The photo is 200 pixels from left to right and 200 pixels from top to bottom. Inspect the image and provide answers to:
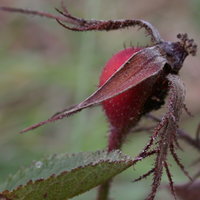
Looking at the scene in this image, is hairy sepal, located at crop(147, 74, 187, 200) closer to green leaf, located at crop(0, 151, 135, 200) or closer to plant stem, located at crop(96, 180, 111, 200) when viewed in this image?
green leaf, located at crop(0, 151, 135, 200)

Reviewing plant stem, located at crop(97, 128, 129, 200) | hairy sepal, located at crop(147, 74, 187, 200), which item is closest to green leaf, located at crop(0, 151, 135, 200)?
hairy sepal, located at crop(147, 74, 187, 200)

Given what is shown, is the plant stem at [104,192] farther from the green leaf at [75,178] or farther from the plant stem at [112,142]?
the green leaf at [75,178]

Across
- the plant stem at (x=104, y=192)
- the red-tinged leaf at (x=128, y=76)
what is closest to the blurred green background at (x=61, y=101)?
the plant stem at (x=104, y=192)

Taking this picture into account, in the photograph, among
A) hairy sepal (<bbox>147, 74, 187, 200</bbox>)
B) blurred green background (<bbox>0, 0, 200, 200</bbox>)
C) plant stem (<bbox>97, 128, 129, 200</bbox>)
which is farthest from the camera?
blurred green background (<bbox>0, 0, 200, 200</bbox>)

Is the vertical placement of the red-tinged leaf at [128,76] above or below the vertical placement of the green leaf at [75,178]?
above

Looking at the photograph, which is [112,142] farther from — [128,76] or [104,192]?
[128,76]

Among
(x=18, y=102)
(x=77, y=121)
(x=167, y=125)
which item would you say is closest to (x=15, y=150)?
(x=77, y=121)

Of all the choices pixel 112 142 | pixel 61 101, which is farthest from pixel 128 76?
pixel 61 101

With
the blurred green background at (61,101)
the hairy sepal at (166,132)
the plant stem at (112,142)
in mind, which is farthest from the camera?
the blurred green background at (61,101)

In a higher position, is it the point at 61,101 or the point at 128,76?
the point at 61,101
